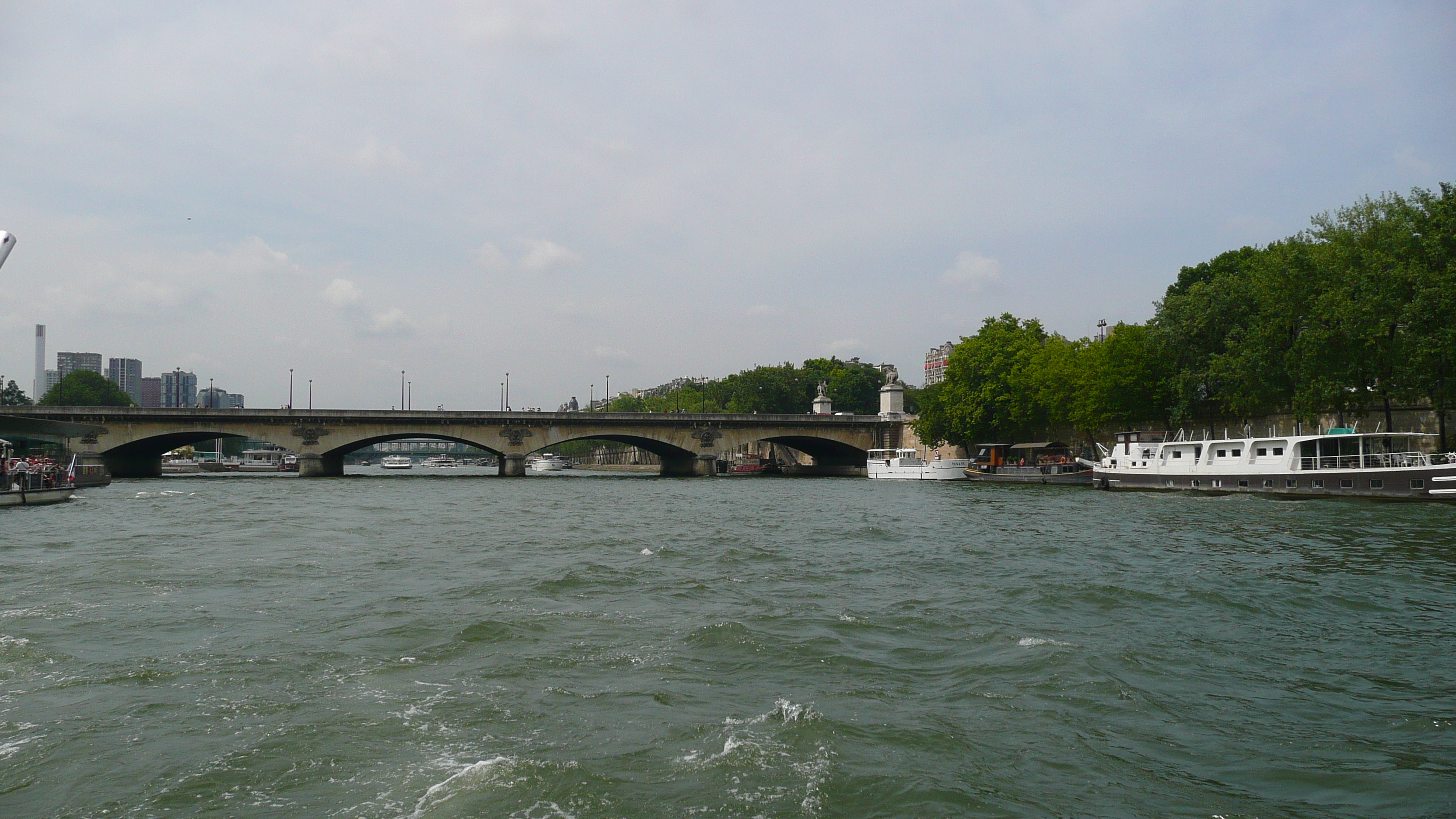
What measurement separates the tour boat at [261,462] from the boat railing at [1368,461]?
327 feet

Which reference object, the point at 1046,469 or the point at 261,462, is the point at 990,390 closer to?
the point at 1046,469

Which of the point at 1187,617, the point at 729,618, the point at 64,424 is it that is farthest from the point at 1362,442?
the point at 64,424

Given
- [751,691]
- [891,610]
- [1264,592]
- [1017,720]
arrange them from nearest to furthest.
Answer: [1017,720], [751,691], [891,610], [1264,592]

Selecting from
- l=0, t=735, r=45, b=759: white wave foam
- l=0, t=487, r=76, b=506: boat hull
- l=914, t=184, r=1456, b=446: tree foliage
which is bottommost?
l=0, t=735, r=45, b=759: white wave foam

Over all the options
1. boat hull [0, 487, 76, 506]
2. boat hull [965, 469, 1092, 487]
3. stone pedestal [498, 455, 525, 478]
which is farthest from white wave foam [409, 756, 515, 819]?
stone pedestal [498, 455, 525, 478]

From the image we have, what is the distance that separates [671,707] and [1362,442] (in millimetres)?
43557

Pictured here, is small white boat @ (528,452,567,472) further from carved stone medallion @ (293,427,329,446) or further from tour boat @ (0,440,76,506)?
tour boat @ (0,440,76,506)

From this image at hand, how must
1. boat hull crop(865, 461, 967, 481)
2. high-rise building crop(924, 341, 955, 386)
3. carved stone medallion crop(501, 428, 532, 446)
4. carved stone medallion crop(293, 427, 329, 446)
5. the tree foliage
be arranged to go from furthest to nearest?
high-rise building crop(924, 341, 955, 386), carved stone medallion crop(501, 428, 532, 446), carved stone medallion crop(293, 427, 329, 446), boat hull crop(865, 461, 967, 481), the tree foliage

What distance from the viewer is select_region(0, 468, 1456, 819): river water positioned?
23.2 ft

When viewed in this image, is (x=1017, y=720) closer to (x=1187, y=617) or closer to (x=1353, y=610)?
(x=1187, y=617)

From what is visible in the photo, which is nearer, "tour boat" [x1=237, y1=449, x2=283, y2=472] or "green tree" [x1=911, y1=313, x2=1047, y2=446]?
"green tree" [x1=911, y1=313, x2=1047, y2=446]

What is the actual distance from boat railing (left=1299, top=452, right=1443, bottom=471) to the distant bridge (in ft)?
148

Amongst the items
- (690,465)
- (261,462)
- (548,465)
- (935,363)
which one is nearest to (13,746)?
(690,465)

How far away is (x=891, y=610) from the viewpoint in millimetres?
14414
